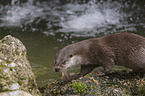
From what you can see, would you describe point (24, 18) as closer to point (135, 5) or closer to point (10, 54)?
point (135, 5)

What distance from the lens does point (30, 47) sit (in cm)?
586

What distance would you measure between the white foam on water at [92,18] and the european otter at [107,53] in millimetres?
3782

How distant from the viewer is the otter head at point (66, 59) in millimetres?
3021

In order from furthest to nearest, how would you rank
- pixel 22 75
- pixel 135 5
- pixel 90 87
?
pixel 135 5 → pixel 90 87 → pixel 22 75

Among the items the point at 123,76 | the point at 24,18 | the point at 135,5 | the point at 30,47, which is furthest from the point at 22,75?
the point at 135,5

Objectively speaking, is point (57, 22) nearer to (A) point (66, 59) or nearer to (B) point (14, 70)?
(A) point (66, 59)

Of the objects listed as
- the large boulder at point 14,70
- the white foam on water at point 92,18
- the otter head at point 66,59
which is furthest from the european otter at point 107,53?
the white foam on water at point 92,18

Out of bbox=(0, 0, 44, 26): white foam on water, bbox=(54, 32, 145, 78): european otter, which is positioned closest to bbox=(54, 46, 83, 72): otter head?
bbox=(54, 32, 145, 78): european otter

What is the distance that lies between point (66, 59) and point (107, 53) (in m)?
0.60

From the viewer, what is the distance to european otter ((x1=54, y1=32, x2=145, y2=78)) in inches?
122

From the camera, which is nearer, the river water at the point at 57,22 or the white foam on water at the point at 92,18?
the river water at the point at 57,22

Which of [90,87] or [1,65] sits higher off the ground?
[1,65]

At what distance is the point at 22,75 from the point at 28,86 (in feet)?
0.52

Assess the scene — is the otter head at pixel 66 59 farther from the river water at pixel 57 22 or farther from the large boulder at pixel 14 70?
the river water at pixel 57 22
